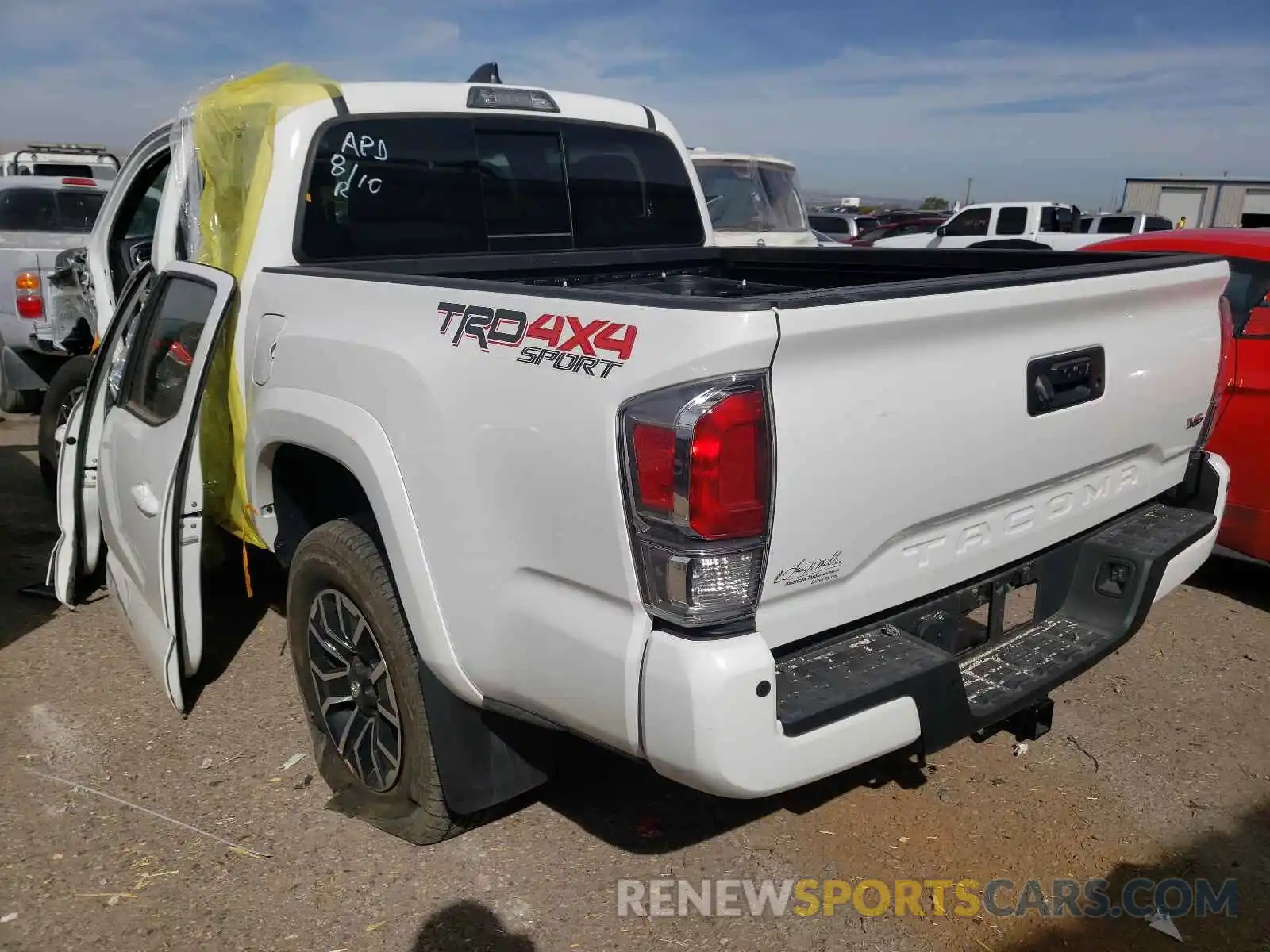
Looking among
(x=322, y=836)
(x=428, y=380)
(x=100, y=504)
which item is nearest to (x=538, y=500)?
(x=428, y=380)

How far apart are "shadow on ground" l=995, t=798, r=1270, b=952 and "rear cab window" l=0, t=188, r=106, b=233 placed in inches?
391

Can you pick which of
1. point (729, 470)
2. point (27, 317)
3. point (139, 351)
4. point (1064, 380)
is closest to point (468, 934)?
point (729, 470)

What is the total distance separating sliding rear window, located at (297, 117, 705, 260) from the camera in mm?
3527

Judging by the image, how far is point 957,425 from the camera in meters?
2.30

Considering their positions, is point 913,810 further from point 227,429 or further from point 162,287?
point 162,287

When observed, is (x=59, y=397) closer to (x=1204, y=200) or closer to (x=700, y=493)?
(x=700, y=493)

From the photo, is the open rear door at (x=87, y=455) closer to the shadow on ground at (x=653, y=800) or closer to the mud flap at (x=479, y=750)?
the mud flap at (x=479, y=750)

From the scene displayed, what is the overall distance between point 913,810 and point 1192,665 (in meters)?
1.76

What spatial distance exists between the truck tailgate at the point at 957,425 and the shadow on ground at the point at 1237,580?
240 centimetres

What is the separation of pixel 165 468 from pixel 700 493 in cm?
220

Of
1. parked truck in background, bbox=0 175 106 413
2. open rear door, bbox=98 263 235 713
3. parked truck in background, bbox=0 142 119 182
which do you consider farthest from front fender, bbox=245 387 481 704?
parked truck in background, bbox=0 142 119 182

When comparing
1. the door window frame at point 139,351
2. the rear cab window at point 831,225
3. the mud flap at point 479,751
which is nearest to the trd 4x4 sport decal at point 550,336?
the mud flap at point 479,751

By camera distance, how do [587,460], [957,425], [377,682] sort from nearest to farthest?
[587,460] < [957,425] < [377,682]

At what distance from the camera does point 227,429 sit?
11.8 feet
